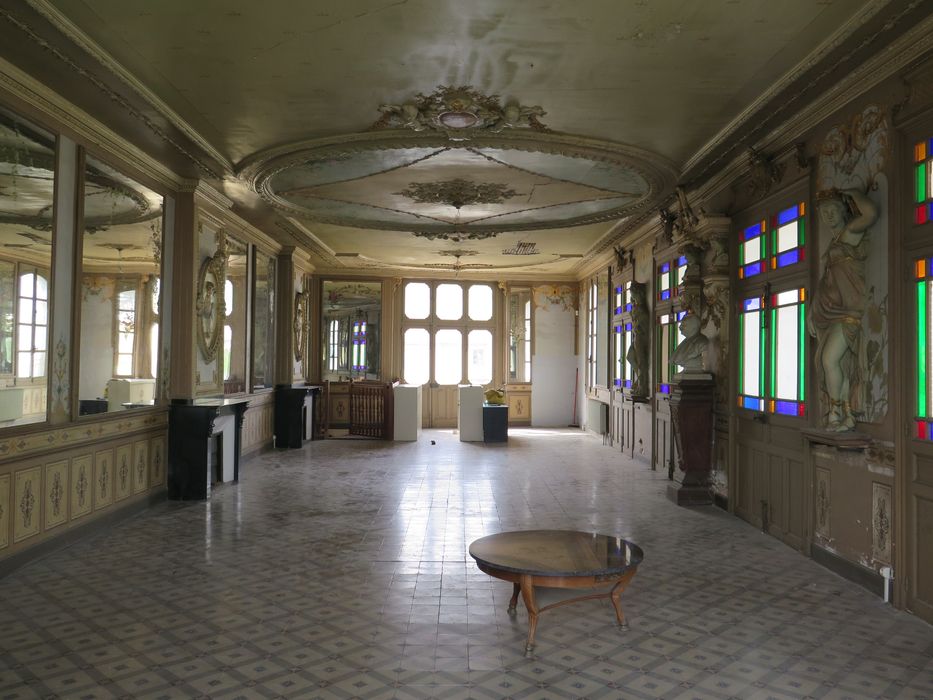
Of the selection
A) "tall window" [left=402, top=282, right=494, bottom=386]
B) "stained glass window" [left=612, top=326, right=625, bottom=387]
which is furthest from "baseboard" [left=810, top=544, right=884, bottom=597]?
"tall window" [left=402, top=282, right=494, bottom=386]

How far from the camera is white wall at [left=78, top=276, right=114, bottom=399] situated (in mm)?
5684

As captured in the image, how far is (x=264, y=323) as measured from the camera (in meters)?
11.1

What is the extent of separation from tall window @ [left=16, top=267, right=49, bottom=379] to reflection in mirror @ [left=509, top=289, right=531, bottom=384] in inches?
449

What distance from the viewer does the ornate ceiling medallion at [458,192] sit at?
7.82m

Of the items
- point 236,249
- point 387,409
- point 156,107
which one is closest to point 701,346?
point 156,107

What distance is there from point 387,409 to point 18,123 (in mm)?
9082

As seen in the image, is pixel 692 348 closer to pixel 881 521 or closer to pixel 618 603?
pixel 881 521

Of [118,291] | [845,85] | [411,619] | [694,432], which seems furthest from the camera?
[694,432]

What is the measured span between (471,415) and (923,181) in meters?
9.53

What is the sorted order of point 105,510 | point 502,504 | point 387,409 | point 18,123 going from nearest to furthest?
point 18,123, point 105,510, point 502,504, point 387,409

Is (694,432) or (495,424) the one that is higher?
(694,432)

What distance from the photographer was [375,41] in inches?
171

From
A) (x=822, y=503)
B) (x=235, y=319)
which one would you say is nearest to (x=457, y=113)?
(x=822, y=503)

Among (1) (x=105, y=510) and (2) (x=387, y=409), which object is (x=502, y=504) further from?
(2) (x=387, y=409)
